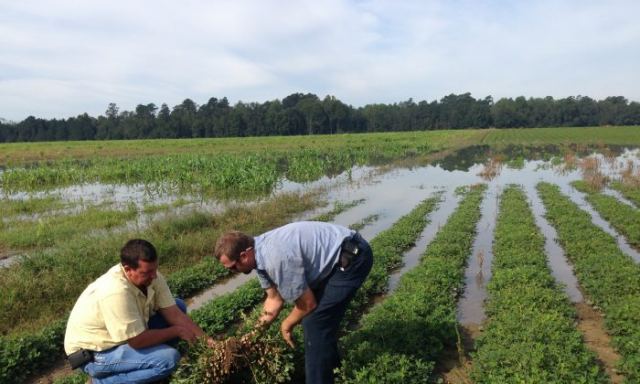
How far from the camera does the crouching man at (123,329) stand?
163 inches

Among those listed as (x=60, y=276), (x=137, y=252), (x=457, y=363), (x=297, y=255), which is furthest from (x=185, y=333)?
(x=60, y=276)

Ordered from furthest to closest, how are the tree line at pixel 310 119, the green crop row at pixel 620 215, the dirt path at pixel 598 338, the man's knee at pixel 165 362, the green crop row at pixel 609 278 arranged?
the tree line at pixel 310 119 → the green crop row at pixel 620 215 → the green crop row at pixel 609 278 → the dirt path at pixel 598 338 → the man's knee at pixel 165 362

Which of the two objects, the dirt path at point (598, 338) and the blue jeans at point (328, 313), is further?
the dirt path at point (598, 338)

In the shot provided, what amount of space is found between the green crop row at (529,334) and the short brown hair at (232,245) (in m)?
2.77

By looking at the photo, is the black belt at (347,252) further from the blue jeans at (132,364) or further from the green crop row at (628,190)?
the green crop row at (628,190)

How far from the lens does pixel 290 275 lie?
12.3 ft

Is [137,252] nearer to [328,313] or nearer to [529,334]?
[328,313]

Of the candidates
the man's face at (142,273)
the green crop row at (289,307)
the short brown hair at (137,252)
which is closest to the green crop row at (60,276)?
the green crop row at (289,307)

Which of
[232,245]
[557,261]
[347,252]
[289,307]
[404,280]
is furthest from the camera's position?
[557,261]

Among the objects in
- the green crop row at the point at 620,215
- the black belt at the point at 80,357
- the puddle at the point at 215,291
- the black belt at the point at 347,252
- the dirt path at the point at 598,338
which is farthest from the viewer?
the green crop row at the point at 620,215

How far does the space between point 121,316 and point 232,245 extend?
1319 mm

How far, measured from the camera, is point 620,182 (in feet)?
65.3

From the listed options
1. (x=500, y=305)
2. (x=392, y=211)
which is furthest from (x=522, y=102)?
(x=500, y=305)

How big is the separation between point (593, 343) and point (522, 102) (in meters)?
124
